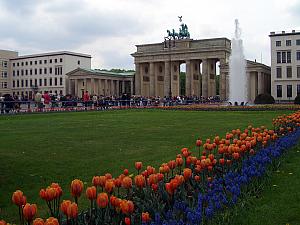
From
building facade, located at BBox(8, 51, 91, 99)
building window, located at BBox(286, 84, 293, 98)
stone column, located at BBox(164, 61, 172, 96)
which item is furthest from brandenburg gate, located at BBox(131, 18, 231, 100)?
building facade, located at BBox(8, 51, 91, 99)

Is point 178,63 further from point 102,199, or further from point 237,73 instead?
point 102,199

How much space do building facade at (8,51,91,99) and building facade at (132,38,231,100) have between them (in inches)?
867

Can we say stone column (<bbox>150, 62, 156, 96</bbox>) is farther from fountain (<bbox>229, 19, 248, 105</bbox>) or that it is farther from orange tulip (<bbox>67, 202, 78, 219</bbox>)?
orange tulip (<bbox>67, 202, 78, 219</bbox>)

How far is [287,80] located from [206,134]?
2696 inches

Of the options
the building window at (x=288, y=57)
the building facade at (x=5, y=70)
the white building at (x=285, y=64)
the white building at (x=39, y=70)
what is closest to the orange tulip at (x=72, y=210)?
the white building at (x=285, y=64)

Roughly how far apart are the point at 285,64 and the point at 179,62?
79.9ft

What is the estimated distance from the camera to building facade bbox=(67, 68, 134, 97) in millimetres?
96438

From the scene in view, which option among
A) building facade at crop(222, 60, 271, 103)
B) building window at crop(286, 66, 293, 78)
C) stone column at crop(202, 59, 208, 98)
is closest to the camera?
building window at crop(286, 66, 293, 78)

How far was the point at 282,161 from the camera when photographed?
8844 mm

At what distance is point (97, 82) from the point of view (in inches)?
3878

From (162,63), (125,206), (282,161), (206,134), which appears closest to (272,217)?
(125,206)

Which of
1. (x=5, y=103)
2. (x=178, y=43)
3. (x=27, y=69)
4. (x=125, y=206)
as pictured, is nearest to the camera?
(x=125, y=206)

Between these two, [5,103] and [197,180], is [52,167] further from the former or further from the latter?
[5,103]

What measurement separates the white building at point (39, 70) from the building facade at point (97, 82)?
7090 millimetres
